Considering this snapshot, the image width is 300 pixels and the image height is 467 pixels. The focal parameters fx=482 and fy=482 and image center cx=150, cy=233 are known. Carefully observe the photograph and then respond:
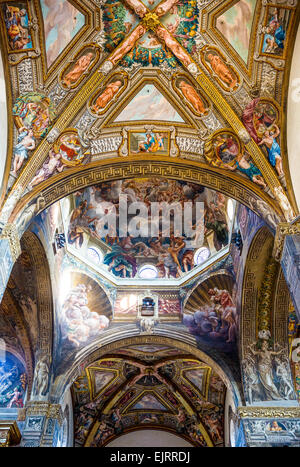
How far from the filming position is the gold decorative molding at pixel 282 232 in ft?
33.0

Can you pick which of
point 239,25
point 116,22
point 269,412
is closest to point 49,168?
point 116,22

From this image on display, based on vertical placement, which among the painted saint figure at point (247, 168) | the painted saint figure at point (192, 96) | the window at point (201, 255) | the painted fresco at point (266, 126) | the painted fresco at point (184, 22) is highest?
the painted fresco at point (184, 22)

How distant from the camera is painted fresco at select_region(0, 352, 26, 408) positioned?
15.0 m

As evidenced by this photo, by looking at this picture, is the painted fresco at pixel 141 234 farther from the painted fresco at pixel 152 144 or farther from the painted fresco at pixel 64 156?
the painted fresco at pixel 64 156

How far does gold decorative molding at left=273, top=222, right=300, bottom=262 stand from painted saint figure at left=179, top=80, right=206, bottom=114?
12.7ft

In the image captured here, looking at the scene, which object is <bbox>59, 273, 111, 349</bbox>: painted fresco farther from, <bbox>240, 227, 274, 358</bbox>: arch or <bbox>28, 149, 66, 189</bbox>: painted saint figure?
<bbox>28, 149, 66, 189</bbox>: painted saint figure

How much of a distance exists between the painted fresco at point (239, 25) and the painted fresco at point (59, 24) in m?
3.33

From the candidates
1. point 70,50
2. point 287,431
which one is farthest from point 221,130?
point 287,431

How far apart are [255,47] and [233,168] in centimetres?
284

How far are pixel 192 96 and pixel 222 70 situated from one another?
38.8 inches

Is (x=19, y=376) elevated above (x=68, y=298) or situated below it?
below

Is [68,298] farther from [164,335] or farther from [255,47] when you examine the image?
[255,47]

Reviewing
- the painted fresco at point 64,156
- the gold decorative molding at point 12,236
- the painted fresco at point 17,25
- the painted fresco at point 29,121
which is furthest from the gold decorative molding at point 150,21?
the gold decorative molding at point 12,236
